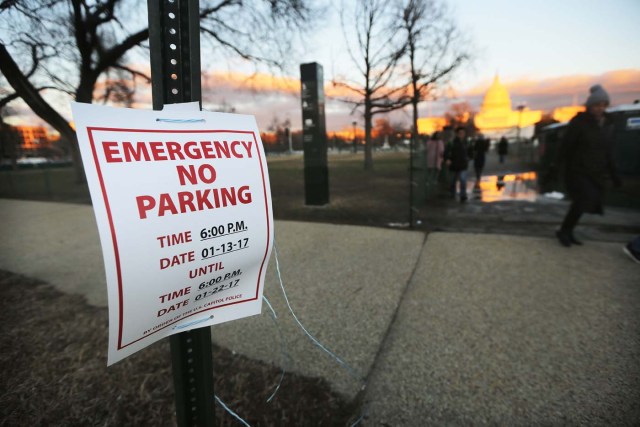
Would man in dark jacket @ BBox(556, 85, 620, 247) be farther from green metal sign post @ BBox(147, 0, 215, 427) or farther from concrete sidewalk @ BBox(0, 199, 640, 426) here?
green metal sign post @ BBox(147, 0, 215, 427)

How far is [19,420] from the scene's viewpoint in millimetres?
1811

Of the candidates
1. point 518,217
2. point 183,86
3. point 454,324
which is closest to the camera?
point 183,86

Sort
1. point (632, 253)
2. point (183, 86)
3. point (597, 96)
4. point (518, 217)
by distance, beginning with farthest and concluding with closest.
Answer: point (518, 217) < point (597, 96) < point (632, 253) < point (183, 86)

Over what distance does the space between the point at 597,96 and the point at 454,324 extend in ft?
11.8

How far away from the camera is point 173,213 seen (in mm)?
924

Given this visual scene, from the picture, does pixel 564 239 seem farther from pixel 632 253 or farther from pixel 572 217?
pixel 632 253

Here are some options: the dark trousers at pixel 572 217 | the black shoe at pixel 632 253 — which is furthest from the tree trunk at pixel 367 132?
the black shoe at pixel 632 253

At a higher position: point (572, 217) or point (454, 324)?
point (572, 217)

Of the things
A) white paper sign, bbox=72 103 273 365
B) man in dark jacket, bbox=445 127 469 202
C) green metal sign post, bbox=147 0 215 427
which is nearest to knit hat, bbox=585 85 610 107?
man in dark jacket, bbox=445 127 469 202

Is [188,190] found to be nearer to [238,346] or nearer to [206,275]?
[206,275]

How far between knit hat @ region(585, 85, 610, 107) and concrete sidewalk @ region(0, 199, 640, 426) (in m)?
1.83

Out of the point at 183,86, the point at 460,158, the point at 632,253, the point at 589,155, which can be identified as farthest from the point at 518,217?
the point at 183,86

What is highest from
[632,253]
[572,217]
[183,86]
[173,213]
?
[183,86]

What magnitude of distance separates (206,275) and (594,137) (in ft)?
16.5
